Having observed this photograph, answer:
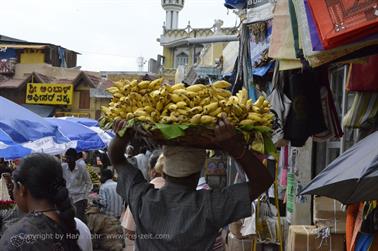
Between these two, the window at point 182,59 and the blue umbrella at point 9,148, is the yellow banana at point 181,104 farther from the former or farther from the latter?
the window at point 182,59

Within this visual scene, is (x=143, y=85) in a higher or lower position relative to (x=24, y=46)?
lower

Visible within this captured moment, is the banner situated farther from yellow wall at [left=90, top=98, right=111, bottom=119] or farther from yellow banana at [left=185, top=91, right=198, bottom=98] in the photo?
yellow banana at [left=185, top=91, right=198, bottom=98]

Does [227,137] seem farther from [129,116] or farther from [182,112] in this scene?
[129,116]

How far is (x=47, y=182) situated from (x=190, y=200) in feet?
2.40

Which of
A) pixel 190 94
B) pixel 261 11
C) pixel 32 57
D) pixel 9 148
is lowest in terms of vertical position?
pixel 9 148

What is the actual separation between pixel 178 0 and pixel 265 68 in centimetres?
5393

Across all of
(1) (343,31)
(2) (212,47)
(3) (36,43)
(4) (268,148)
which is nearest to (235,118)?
(4) (268,148)

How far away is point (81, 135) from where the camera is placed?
1283cm

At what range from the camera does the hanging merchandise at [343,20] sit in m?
3.94

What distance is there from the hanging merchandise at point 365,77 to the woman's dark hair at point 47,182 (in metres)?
3.22

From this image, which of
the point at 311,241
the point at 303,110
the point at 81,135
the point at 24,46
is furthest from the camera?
the point at 24,46

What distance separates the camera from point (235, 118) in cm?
306

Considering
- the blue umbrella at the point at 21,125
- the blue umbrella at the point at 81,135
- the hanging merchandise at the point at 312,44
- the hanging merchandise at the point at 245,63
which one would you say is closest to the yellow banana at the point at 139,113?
the hanging merchandise at the point at 312,44

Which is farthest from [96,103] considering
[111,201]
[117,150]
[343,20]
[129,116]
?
[129,116]
